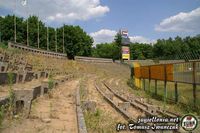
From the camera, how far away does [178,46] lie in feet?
478

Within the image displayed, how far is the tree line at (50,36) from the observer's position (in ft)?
295

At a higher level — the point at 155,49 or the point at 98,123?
the point at 155,49

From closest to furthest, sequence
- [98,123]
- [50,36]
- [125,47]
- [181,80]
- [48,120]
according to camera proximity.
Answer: [48,120] → [98,123] → [181,80] → [125,47] → [50,36]

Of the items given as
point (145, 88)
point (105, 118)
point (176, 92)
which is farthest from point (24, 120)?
point (145, 88)

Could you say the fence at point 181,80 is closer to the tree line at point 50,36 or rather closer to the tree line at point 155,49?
the tree line at point 50,36

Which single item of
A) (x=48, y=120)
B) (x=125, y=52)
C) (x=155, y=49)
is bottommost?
(x=48, y=120)

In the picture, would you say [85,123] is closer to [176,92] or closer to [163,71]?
[176,92]

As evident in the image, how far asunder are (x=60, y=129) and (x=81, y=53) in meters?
95.9

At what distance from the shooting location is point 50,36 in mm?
100312

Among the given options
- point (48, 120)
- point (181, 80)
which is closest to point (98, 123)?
point (48, 120)

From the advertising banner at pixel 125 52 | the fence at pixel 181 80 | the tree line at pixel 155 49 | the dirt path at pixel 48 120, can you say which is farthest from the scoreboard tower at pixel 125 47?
the dirt path at pixel 48 120

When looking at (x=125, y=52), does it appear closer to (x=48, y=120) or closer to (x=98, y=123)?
(x=98, y=123)

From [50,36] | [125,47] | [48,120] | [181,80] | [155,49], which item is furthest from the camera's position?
[155,49]

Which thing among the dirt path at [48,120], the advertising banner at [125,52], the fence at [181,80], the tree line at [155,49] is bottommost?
the dirt path at [48,120]
